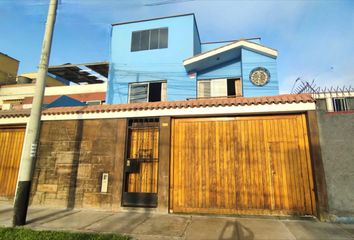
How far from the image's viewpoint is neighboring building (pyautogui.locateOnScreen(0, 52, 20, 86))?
80.9ft

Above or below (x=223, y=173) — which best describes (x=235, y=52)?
above

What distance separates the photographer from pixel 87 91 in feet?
66.3

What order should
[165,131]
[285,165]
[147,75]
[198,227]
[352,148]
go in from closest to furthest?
[198,227] < [352,148] < [285,165] < [165,131] < [147,75]

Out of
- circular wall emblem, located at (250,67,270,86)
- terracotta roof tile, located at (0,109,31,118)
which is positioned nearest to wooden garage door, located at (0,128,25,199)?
terracotta roof tile, located at (0,109,31,118)

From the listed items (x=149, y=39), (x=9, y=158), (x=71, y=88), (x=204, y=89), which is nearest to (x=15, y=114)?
(x=9, y=158)

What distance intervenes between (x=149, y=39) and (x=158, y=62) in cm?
172

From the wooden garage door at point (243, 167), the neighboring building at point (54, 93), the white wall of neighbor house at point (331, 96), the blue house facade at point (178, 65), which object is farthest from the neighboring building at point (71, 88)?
the white wall of neighbor house at point (331, 96)

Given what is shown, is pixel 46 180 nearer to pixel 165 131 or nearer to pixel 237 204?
pixel 165 131

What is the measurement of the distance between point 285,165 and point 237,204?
5.72 ft

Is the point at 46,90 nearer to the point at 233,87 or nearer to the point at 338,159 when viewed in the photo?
the point at 233,87

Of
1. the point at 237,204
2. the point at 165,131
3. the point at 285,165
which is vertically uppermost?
the point at 165,131

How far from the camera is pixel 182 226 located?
5281 mm

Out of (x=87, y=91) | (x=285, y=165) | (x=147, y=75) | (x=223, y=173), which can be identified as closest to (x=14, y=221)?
(x=223, y=173)

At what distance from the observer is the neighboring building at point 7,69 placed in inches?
970
